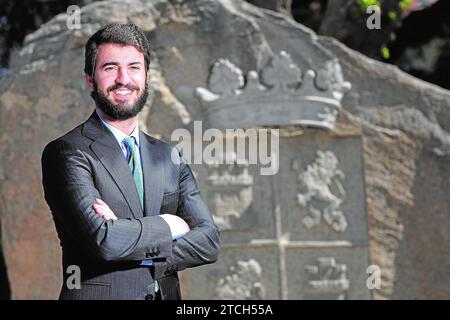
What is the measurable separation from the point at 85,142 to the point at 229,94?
2.54 m

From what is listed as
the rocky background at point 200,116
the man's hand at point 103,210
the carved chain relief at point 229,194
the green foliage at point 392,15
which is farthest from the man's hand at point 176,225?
the green foliage at point 392,15

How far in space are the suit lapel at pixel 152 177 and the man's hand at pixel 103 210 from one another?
0.11m

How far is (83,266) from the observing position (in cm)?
207

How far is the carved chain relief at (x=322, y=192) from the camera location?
14.9 feet

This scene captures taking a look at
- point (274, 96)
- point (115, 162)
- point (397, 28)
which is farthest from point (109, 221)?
point (397, 28)

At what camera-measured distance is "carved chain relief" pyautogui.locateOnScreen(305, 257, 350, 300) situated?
4.50 m

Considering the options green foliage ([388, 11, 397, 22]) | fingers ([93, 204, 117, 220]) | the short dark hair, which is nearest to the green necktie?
fingers ([93, 204, 117, 220])

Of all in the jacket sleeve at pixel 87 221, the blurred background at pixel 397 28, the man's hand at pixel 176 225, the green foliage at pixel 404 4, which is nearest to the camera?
the jacket sleeve at pixel 87 221

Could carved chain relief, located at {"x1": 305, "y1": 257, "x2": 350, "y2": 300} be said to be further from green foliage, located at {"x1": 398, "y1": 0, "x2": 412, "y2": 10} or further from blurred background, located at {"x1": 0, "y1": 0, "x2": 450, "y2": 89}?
blurred background, located at {"x1": 0, "y1": 0, "x2": 450, "y2": 89}

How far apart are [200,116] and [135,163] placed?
2494 millimetres

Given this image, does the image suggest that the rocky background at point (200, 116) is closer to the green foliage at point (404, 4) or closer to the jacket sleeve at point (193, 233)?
the green foliage at point (404, 4)

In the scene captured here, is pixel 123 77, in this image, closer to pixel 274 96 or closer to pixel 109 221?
pixel 109 221

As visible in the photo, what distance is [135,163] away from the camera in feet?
6.97
